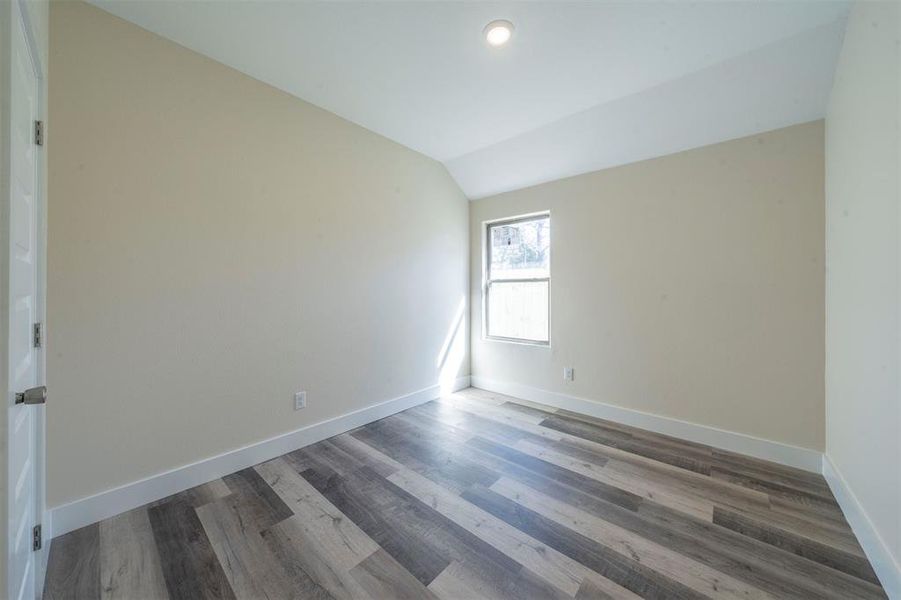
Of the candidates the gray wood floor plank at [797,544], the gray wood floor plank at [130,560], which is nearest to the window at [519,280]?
the gray wood floor plank at [797,544]

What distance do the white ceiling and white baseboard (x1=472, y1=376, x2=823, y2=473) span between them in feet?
7.12

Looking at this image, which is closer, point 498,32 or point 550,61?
point 498,32

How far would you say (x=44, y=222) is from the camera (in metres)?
1.54

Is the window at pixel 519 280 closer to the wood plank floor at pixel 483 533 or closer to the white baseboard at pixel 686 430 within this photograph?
the white baseboard at pixel 686 430

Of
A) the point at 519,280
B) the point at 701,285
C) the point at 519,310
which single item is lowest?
the point at 519,310

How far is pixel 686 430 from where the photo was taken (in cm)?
265

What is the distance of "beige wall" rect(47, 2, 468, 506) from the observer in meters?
1.66

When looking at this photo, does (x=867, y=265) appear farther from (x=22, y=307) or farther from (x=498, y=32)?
(x=22, y=307)

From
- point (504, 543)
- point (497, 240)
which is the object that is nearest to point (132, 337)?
point (504, 543)

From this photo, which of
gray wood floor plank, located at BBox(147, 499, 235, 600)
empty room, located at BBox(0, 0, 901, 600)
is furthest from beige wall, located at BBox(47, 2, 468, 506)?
gray wood floor plank, located at BBox(147, 499, 235, 600)

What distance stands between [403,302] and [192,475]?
1.95 meters

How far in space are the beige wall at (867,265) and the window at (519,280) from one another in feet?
6.40

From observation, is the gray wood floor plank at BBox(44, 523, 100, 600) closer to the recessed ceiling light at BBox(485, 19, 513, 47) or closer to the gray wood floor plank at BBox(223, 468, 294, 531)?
the gray wood floor plank at BBox(223, 468, 294, 531)

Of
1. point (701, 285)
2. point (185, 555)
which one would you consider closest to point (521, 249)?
point (701, 285)
